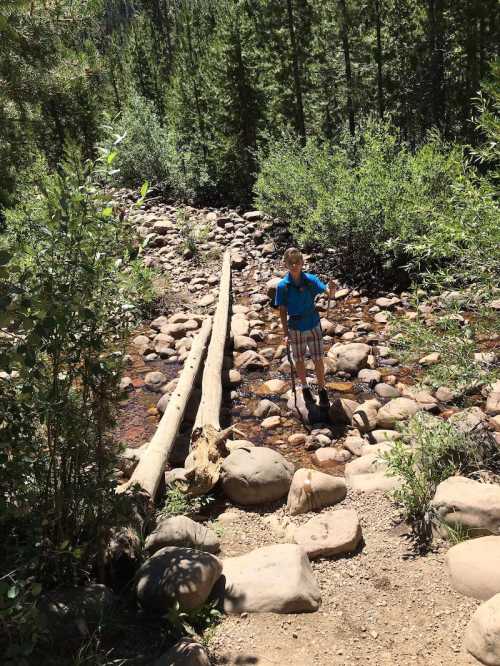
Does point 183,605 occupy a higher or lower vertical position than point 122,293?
lower

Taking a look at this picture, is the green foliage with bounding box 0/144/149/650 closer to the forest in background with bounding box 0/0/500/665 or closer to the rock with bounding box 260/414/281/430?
the forest in background with bounding box 0/0/500/665

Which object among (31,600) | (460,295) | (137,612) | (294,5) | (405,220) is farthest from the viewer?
(294,5)

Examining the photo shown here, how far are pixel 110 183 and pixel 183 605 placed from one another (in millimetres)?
2481

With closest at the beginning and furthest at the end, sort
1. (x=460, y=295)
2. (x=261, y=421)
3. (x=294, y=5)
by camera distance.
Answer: (x=460, y=295) → (x=261, y=421) → (x=294, y=5)

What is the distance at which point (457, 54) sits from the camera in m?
23.9

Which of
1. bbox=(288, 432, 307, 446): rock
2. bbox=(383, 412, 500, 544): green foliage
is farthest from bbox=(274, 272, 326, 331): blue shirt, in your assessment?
bbox=(383, 412, 500, 544): green foliage

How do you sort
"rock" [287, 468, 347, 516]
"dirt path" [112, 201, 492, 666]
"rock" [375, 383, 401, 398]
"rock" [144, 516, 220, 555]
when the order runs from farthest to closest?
1. "rock" [375, 383, 401, 398]
2. "rock" [287, 468, 347, 516]
3. "rock" [144, 516, 220, 555]
4. "dirt path" [112, 201, 492, 666]

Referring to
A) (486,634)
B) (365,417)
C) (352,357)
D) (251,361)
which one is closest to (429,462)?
(486,634)

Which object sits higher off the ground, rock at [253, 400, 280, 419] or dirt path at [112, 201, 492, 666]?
rock at [253, 400, 280, 419]

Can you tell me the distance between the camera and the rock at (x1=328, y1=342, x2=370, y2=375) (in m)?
7.93

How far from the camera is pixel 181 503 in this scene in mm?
4793

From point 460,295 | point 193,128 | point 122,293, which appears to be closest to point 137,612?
point 122,293

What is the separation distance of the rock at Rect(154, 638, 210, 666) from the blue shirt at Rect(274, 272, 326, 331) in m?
4.07

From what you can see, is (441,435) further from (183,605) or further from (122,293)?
(122,293)
